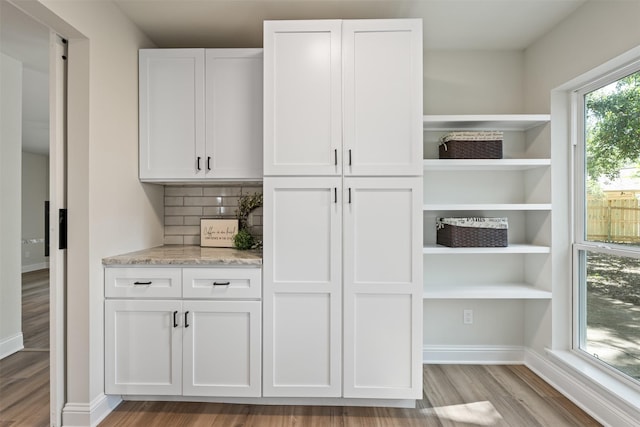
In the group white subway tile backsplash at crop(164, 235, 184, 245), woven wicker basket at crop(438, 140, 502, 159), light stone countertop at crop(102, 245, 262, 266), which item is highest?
woven wicker basket at crop(438, 140, 502, 159)

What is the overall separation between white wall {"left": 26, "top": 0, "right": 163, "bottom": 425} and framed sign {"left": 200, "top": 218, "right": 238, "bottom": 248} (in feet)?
1.96

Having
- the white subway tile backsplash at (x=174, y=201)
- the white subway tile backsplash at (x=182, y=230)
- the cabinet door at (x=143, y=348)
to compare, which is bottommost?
the cabinet door at (x=143, y=348)

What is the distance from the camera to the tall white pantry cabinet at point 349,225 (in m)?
2.11

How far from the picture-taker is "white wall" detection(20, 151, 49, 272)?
690 centimetres

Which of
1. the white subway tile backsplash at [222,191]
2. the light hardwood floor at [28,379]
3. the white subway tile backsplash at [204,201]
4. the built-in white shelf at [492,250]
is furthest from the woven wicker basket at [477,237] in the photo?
the light hardwood floor at [28,379]

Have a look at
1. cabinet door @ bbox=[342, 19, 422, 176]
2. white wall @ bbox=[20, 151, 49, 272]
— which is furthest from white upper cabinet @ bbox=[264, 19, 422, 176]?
white wall @ bbox=[20, 151, 49, 272]

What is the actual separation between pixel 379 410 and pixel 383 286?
2.53 feet

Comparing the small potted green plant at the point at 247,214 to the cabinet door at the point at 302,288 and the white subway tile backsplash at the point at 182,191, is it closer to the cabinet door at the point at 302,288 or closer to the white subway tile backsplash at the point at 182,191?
the white subway tile backsplash at the point at 182,191

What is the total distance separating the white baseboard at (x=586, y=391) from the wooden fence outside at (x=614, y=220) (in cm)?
83

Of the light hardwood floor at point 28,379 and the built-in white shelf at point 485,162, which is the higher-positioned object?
the built-in white shelf at point 485,162

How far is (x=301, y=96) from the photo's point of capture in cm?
214

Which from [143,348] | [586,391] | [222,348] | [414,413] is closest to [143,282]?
[143,348]

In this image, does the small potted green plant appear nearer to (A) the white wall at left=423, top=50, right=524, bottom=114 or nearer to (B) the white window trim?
(A) the white wall at left=423, top=50, right=524, bottom=114

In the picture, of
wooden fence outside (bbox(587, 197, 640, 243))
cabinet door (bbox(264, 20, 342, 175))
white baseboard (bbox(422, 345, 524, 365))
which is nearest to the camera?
wooden fence outside (bbox(587, 197, 640, 243))
